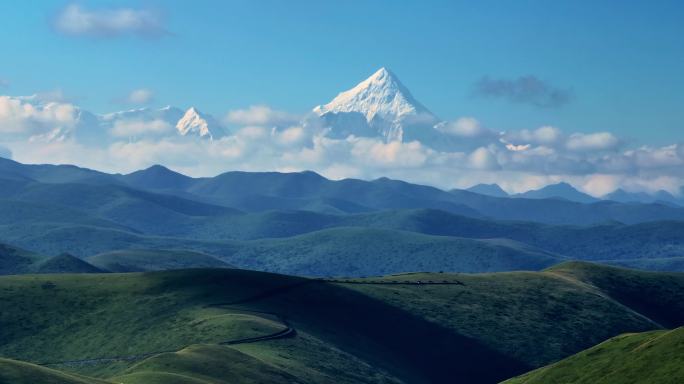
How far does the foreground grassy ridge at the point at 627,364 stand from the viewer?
399 feet

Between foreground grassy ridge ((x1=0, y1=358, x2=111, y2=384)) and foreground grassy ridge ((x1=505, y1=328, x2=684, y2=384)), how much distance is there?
67786mm

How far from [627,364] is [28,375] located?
77.7 m

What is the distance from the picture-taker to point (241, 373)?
16962 centimetres

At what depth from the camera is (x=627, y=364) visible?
5231 inches

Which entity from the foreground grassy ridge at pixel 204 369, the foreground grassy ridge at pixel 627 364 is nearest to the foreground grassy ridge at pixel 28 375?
the foreground grassy ridge at pixel 204 369

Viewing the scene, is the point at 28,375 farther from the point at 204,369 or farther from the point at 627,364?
the point at 627,364

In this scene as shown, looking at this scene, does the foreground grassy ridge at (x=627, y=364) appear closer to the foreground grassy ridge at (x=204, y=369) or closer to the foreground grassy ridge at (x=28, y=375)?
the foreground grassy ridge at (x=204, y=369)

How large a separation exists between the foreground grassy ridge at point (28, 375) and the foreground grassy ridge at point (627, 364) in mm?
67786

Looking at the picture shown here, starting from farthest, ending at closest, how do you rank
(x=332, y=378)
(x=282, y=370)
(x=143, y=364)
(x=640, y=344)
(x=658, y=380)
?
(x=332, y=378), (x=282, y=370), (x=143, y=364), (x=640, y=344), (x=658, y=380)

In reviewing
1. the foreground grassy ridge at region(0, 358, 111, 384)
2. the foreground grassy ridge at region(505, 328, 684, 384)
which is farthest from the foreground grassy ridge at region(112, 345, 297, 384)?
the foreground grassy ridge at region(505, 328, 684, 384)

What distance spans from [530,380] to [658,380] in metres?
36.3

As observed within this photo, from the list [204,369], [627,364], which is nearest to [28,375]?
[204,369]

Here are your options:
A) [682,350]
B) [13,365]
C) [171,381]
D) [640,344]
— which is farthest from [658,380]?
[13,365]

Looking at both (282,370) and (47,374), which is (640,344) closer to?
(282,370)
